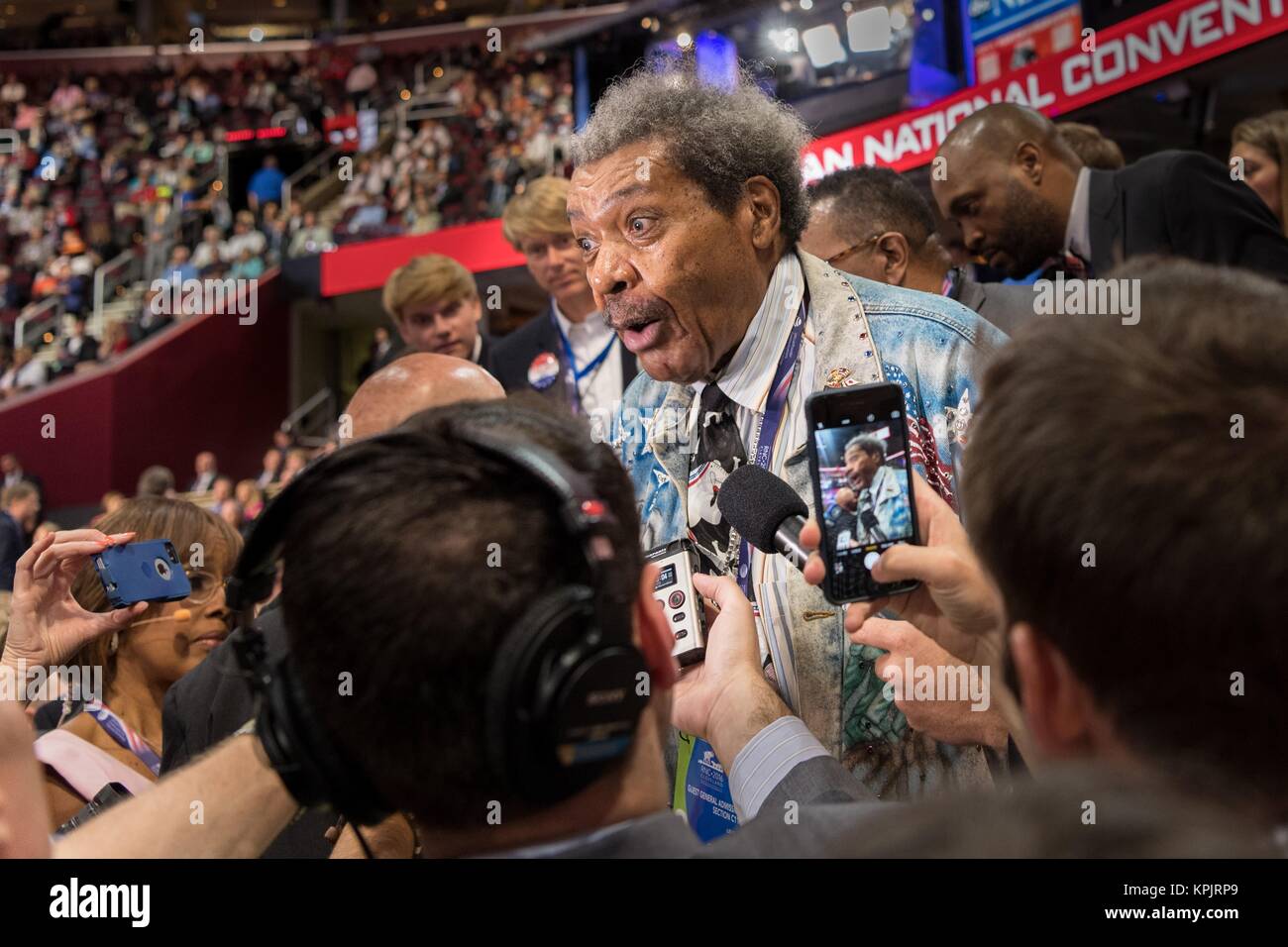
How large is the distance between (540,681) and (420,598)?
0.33ft

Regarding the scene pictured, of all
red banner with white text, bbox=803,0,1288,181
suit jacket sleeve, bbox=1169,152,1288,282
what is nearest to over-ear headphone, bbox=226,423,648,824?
suit jacket sleeve, bbox=1169,152,1288,282

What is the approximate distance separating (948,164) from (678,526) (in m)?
2.06

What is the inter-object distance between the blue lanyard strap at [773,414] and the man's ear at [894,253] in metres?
1.53

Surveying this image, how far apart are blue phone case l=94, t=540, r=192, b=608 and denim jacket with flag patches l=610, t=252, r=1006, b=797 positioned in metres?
0.76

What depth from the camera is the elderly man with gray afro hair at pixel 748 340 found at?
153 cm

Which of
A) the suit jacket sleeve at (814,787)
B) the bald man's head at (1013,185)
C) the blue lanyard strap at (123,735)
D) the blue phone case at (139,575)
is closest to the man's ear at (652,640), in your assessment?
the suit jacket sleeve at (814,787)

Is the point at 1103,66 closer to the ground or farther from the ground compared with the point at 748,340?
farther from the ground

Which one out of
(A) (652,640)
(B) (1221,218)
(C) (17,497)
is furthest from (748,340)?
(C) (17,497)

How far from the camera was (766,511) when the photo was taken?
1306 mm

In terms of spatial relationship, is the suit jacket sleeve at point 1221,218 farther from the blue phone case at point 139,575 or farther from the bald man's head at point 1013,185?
the blue phone case at point 139,575

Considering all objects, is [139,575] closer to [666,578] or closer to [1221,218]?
[666,578]

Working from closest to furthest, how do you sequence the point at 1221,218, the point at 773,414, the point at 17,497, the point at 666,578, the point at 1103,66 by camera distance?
the point at 666,578
the point at 773,414
the point at 1221,218
the point at 1103,66
the point at 17,497
